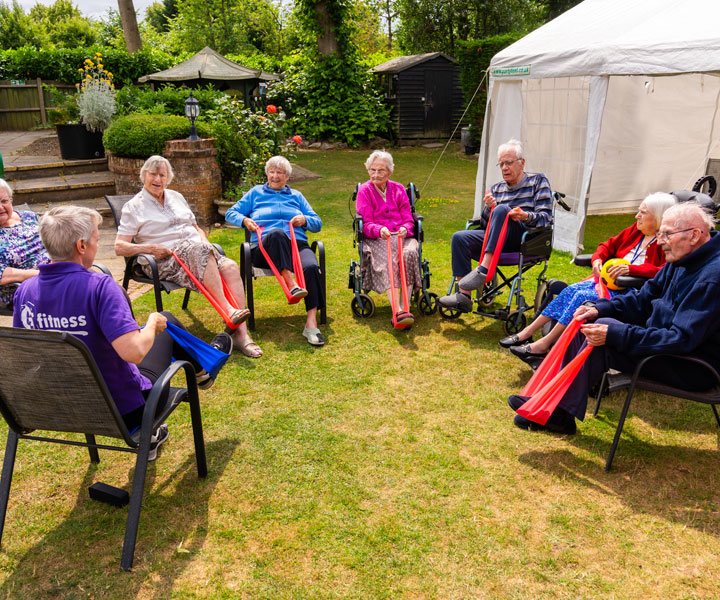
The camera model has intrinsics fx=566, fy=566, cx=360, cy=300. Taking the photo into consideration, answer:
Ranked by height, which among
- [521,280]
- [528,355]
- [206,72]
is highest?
[206,72]

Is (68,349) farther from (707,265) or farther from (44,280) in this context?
(707,265)

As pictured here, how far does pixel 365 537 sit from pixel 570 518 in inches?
37.0

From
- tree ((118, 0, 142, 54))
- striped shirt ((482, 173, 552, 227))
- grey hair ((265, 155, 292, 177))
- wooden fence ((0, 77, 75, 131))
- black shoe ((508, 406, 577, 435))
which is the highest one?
tree ((118, 0, 142, 54))

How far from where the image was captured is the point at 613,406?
3502mm

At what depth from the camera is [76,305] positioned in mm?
2172

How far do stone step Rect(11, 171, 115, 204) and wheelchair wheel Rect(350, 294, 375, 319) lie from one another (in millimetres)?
5387

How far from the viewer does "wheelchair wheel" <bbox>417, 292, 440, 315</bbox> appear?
191 inches

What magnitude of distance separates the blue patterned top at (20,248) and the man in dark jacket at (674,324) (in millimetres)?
3324

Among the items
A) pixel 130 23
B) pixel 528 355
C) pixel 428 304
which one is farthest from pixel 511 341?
pixel 130 23

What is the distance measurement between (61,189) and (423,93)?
11.9 metres

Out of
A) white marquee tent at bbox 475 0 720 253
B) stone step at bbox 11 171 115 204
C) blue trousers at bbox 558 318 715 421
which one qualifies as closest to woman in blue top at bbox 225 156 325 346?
blue trousers at bbox 558 318 715 421

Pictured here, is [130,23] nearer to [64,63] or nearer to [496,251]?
[64,63]

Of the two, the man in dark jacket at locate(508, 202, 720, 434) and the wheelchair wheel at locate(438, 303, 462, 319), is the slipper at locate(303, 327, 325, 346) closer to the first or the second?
the wheelchair wheel at locate(438, 303, 462, 319)

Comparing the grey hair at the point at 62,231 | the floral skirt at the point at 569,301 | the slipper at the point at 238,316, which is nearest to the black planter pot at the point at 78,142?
the slipper at the point at 238,316
